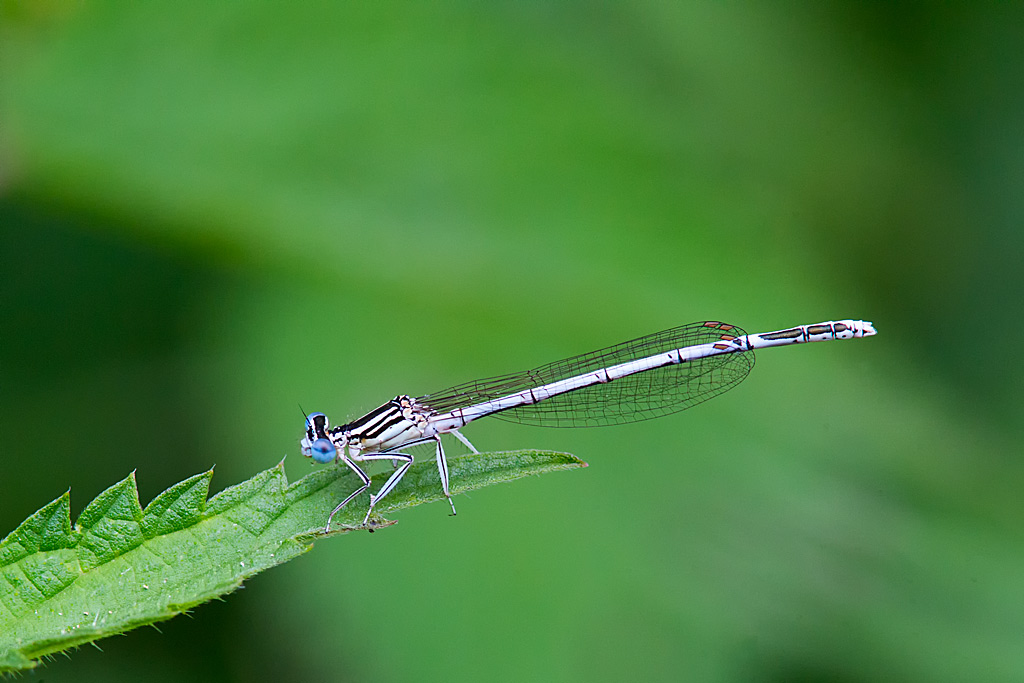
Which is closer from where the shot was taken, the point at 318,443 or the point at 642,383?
the point at 318,443

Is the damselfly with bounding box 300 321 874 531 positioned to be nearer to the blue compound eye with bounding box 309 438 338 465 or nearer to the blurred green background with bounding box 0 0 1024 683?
the blurred green background with bounding box 0 0 1024 683

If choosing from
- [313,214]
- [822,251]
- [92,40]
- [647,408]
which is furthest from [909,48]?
[92,40]

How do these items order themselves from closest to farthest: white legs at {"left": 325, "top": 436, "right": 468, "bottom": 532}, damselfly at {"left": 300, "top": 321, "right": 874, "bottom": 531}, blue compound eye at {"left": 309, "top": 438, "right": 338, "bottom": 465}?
white legs at {"left": 325, "top": 436, "right": 468, "bottom": 532}
blue compound eye at {"left": 309, "top": 438, "right": 338, "bottom": 465}
damselfly at {"left": 300, "top": 321, "right": 874, "bottom": 531}

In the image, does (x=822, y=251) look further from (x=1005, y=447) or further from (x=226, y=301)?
(x=226, y=301)

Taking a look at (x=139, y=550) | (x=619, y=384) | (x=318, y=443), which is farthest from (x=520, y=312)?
(x=139, y=550)

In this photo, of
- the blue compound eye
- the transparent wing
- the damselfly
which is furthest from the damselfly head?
the transparent wing

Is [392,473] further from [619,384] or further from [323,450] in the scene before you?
[619,384]

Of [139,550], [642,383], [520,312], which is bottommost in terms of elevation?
[139,550]

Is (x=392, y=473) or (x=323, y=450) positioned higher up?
(x=323, y=450)
